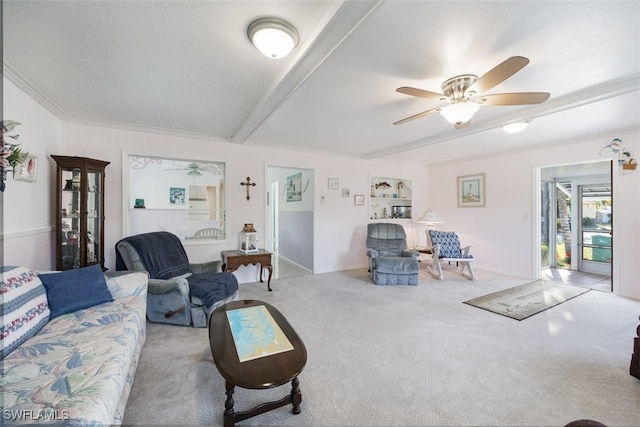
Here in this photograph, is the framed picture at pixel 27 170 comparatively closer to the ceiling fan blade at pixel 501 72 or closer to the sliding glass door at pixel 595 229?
the ceiling fan blade at pixel 501 72

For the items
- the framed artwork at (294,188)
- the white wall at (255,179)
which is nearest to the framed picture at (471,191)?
the white wall at (255,179)

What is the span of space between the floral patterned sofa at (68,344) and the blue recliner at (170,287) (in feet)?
1.11

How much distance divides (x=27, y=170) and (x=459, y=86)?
12.4ft

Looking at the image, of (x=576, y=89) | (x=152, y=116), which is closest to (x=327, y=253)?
(x=152, y=116)

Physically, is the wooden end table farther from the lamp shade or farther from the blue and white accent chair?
the lamp shade

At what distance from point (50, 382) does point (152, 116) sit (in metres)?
2.83

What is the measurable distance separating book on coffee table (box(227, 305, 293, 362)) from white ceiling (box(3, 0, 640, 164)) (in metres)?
1.89

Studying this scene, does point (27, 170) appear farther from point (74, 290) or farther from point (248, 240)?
point (248, 240)

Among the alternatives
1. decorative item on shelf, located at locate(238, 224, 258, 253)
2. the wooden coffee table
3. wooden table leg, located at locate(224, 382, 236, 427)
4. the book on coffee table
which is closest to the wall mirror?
decorative item on shelf, located at locate(238, 224, 258, 253)

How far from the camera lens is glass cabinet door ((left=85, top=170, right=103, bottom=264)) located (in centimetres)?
294

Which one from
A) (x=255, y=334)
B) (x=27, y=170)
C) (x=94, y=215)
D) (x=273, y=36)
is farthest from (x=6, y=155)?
(x=255, y=334)

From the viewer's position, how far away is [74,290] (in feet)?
6.16

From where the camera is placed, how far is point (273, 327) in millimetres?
1787

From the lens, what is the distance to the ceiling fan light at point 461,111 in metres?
2.08
